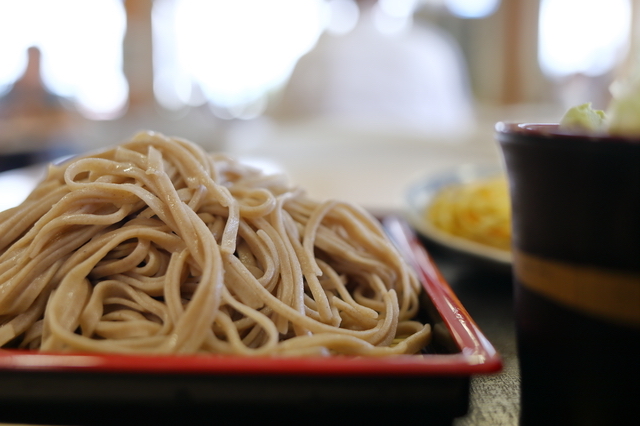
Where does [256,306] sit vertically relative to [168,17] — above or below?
below

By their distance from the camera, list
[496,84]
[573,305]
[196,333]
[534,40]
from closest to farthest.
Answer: [573,305] → [196,333] → [534,40] → [496,84]

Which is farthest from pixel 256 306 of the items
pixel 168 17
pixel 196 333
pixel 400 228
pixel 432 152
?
pixel 168 17

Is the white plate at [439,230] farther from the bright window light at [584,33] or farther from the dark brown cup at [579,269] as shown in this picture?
the bright window light at [584,33]

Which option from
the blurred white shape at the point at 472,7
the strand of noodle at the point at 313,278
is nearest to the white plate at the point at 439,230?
the strand of noodle at the point at 313,278

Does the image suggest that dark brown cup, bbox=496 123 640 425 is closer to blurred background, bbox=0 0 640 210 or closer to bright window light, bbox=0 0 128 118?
blurred background, bbox=0 0 640 210

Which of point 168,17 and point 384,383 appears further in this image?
point 168,17

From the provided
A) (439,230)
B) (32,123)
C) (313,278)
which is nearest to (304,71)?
(32,123)

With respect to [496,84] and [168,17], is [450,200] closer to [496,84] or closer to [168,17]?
[496,84]
